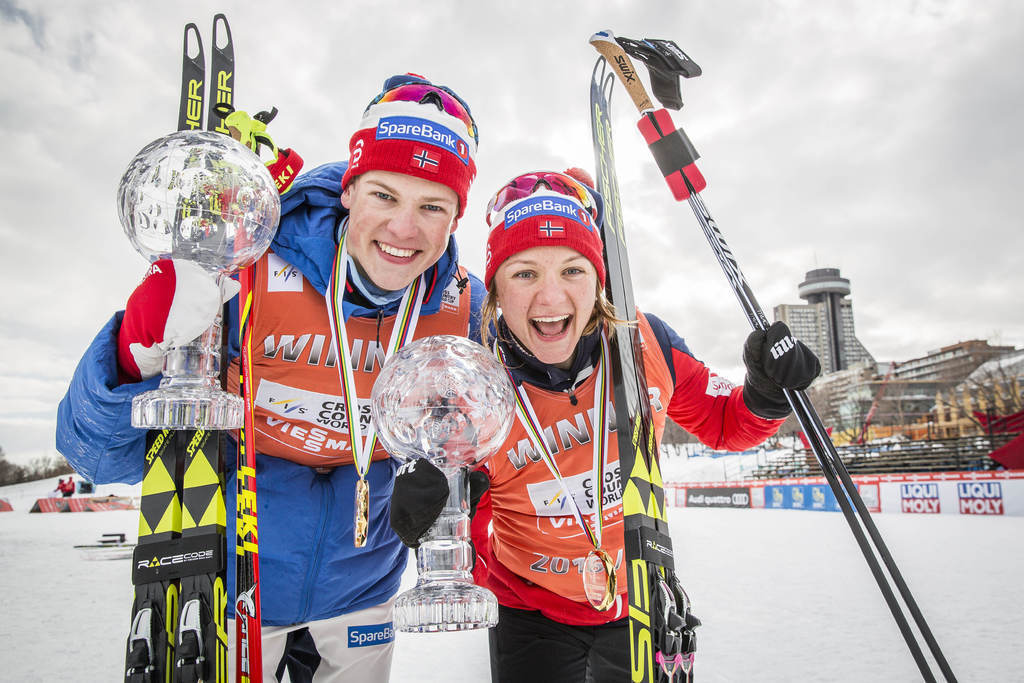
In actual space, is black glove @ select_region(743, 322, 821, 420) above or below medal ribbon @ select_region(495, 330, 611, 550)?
above

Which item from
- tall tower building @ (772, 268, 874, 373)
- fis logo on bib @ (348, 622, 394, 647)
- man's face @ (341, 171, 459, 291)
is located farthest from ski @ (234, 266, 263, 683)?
tall tower building @ (772, 268, 874, 373)

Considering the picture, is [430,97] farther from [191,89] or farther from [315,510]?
[315,510]

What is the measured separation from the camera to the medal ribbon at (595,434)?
185cm

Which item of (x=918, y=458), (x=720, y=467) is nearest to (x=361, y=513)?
(x=918, y=458)

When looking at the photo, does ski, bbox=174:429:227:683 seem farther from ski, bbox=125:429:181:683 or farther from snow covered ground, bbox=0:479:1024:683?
snow covered ground, bbox=0:479:1024:683

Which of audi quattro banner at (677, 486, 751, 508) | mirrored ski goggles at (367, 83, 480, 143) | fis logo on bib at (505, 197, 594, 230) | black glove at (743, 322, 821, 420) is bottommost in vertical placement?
audi quattro banner at (677, 486, 751, 508)

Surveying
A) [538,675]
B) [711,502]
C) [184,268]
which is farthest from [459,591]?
[711,502]

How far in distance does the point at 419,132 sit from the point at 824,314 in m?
124

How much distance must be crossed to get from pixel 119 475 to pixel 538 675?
155 centimetres

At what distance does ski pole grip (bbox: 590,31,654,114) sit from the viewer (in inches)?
84.7

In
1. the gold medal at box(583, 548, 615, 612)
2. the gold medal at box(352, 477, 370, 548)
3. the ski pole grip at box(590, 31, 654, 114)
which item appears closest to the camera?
the gold medal at box(352, 477, 370, 548)

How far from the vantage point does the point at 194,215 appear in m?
1.26

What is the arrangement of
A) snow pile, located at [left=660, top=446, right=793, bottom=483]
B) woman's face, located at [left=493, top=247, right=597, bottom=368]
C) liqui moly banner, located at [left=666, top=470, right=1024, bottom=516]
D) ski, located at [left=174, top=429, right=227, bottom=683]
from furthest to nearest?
snow pile, located at [left=660, top=446, right=793, bottom=483] → liqui moly banner, located at [left=666, top=470, right=1024, bottom=516] → woman's face, located at [left=493, top=247, right=597, bottom=368] → ski, located at [left=174, top=429, right=227, bottom=683]

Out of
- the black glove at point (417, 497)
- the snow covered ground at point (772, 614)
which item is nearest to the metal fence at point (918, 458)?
the snow covered ground at point (772, 614)
